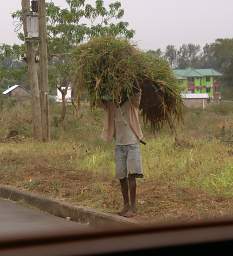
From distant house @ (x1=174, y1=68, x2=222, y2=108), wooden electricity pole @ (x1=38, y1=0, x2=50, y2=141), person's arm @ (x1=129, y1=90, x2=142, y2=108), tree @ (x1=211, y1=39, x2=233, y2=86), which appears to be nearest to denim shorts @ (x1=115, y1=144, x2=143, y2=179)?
person's arm @ (x1=129, y1=90, x2=142, y2=108)

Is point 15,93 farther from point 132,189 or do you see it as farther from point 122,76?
point 132,189

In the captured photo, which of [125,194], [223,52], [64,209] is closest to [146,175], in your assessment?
[64,209]

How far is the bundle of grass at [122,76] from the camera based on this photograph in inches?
303

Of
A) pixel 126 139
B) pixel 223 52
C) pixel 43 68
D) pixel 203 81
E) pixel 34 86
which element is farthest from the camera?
pixel 203 81

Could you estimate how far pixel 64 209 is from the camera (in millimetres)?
8789

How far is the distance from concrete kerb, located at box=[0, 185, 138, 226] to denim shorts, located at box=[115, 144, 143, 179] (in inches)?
22.0

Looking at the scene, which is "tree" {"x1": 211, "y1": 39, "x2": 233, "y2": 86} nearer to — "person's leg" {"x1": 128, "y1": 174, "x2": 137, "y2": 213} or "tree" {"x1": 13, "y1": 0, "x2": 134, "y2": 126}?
"tree" {"x1": 13, "y1": 0, "x2": 134, "y2": 126}

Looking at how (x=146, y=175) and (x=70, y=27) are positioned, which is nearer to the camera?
(x=146, y=175)

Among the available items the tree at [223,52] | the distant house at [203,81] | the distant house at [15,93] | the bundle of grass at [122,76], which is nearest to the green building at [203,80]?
the distant house at [203,81]

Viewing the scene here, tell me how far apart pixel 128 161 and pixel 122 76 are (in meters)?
1.07

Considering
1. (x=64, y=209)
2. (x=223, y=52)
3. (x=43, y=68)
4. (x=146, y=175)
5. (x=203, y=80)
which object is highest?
(x=223, y=52)

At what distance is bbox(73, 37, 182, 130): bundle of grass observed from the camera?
7.71 meters

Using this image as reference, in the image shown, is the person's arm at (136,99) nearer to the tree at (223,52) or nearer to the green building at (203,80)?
the tree at (223,52)

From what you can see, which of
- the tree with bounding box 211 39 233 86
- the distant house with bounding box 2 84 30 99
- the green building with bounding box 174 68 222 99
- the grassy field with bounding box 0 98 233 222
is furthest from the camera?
the green building with bounding box 174 68 222 99
